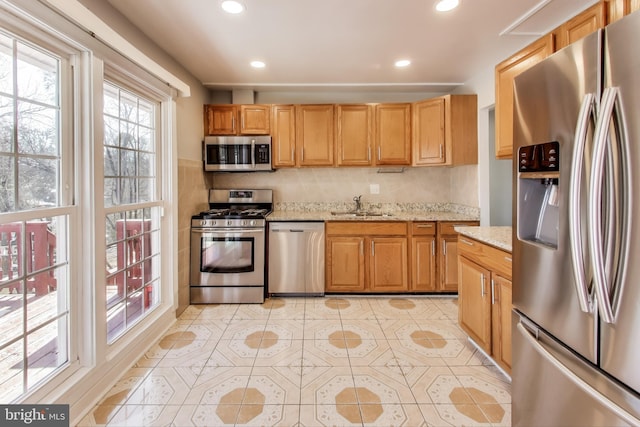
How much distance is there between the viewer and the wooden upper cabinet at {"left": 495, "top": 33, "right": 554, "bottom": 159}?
73.7 inches

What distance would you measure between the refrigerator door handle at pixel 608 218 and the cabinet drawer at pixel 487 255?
0.87 meters

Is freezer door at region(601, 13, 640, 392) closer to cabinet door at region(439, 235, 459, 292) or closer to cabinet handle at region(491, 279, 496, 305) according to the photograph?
cabinet handle at region(491, 279, 496, 305)

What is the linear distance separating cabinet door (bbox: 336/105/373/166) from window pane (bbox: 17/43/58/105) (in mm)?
2531

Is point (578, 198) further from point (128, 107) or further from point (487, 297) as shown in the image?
point (128, 107)

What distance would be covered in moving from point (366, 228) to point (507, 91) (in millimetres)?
1760

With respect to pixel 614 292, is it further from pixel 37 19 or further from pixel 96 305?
pixel 37 19

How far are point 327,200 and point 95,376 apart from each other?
277 centimetres

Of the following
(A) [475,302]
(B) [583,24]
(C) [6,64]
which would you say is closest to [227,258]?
(C) [6,64]

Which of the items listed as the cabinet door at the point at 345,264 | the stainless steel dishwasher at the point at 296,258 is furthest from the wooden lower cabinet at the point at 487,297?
the stainless steel dishwasher at the point at 296,258

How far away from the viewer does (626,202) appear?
863mm

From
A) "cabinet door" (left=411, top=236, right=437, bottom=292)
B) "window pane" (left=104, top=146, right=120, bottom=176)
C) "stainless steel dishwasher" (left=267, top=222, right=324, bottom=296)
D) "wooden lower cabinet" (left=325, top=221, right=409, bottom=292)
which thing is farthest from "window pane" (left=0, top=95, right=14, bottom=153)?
"cabinet door" (left=411, top=236, right=437, bottom=292)

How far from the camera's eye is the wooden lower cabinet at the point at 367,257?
3.30 meters

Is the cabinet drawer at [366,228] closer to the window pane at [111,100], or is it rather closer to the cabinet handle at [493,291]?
the cabinet handle at [493,291]

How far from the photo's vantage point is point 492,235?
2.04 m
